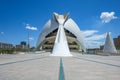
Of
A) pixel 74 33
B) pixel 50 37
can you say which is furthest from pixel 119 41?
pixel 50 37

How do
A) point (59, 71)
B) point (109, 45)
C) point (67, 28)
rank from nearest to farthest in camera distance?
point (59, 71)
point (109, 45)
point (67, 28)

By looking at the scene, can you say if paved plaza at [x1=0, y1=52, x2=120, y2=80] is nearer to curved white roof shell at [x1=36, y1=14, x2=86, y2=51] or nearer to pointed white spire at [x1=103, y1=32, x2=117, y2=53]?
pointed white spire at [x1=103, y1=32, x2=117, y2=53]

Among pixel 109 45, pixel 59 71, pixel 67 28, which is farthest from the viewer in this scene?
pixel 67 28

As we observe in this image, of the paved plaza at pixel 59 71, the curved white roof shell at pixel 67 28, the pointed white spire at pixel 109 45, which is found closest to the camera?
the paved plaza at pixel 59 71

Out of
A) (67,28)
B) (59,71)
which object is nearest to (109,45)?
(67,28)

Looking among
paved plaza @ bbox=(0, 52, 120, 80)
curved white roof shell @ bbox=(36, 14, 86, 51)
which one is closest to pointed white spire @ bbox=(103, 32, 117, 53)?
curved white roof shell @ bbox=(36, 14, 86, 51)

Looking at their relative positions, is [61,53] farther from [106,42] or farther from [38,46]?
[38,46]

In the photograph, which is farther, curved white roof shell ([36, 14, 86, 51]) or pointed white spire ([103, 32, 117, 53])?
curved white roof shell ([36, 14, 86, 51])

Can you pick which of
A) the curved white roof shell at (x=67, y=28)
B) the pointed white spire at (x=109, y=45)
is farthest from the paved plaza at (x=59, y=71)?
the curved white roof shell at (x=67, y=28)

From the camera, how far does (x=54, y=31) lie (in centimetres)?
5838

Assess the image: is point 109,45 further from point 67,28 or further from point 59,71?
point 59,71

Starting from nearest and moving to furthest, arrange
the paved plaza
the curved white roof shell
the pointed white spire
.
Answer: the paved plaza, the pointed white spire, the curved white roof shell

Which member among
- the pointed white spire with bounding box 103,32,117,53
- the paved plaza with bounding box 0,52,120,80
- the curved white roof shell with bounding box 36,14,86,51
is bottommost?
the paved plaza with bounding box 0,52,120,80

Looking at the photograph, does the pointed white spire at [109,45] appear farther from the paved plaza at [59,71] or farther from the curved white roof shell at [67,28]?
the paved plaza at [59,71]
